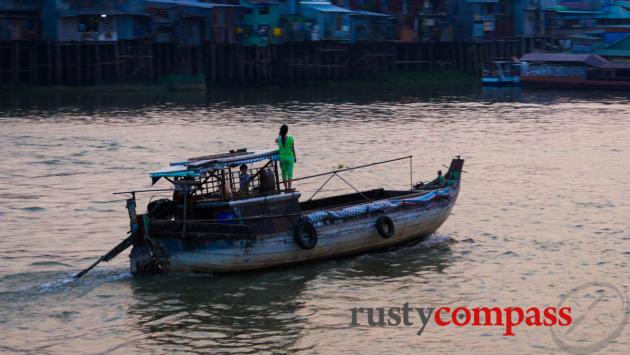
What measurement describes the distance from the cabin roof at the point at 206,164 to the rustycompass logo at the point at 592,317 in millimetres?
6049

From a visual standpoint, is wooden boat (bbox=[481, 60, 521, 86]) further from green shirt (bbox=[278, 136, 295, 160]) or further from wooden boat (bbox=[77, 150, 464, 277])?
green shirt (bbox=[278, 136, 295, 160])

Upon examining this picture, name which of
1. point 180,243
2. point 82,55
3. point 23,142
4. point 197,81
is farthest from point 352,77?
point 180,243

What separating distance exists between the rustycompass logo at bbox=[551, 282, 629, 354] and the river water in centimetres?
5

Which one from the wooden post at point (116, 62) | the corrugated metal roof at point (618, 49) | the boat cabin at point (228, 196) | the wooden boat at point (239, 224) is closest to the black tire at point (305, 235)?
the wooden boat at point (239, 224)

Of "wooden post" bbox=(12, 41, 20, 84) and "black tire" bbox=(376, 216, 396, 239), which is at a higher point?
"wooden post" bbox=(12, 41, 20, 84)

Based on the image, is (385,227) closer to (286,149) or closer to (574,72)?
(286,149)

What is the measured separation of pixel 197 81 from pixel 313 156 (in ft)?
95.8

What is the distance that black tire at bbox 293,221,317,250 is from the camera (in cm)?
1892

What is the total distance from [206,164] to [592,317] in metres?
7.18

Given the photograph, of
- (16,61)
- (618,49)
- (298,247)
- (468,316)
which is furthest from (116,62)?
(468,316)

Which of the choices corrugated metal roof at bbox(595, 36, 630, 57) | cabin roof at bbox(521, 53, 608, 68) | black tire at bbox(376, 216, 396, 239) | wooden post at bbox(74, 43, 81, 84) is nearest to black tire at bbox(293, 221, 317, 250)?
black tire at bbox(376, 216, 396, 239)

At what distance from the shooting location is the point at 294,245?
19.0 meters

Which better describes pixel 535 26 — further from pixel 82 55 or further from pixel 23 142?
pixel 23 142

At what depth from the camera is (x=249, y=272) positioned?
18828 mm
